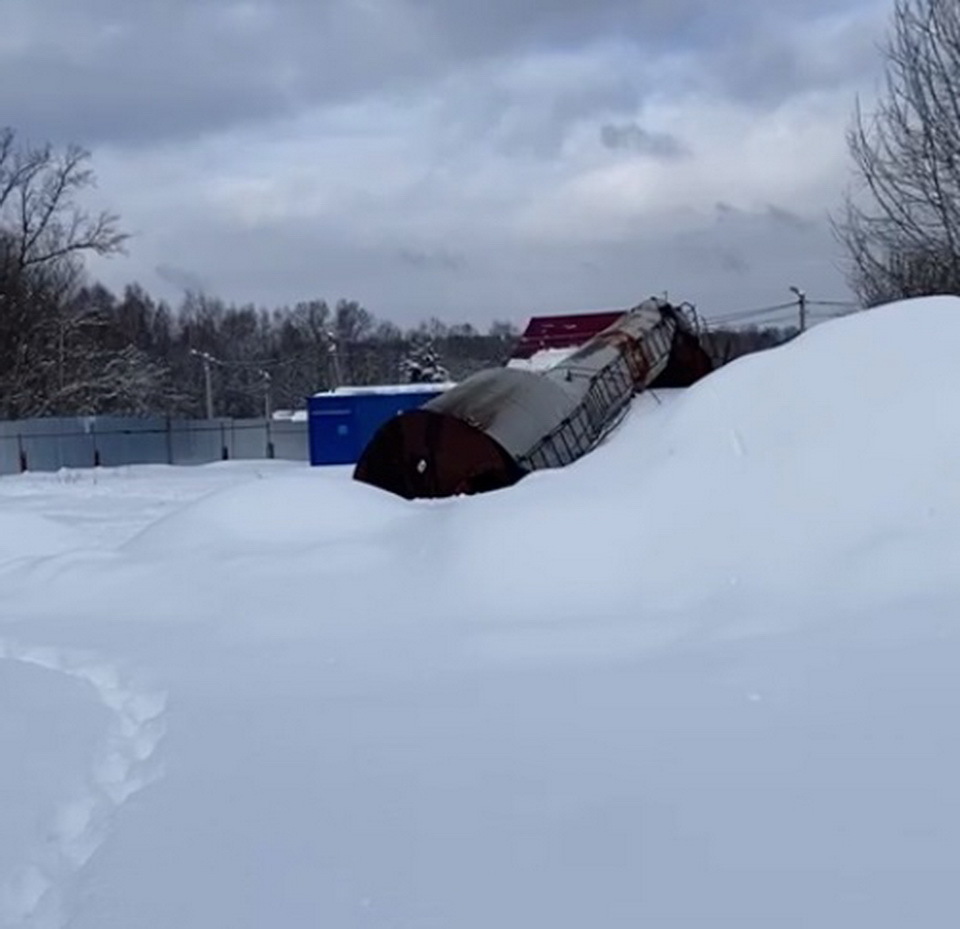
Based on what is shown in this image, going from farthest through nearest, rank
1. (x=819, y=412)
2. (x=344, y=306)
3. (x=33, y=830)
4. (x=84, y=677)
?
(x=344, y=306)
(x=819, y=412)
(x=84, y=677)
(x=33, y=830)

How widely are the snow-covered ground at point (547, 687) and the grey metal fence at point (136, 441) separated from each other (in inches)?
988

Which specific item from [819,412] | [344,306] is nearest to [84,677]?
[819,412]

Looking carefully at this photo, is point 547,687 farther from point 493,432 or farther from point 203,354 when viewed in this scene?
point 203,354

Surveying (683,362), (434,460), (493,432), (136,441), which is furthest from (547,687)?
(136,441)

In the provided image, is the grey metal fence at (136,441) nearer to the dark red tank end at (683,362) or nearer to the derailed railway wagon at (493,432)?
the dark red tank end at (683,362)

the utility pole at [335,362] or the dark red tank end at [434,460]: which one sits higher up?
the utility pole at [335,362]

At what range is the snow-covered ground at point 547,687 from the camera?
3.36m

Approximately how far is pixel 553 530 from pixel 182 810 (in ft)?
13.5

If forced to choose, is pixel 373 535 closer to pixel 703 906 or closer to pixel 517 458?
pixel 517 458

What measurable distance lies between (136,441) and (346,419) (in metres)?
8.56

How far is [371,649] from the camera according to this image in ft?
20.9

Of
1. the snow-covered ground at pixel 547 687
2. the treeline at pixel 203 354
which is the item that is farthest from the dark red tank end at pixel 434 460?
the treeline at pixel 203 354

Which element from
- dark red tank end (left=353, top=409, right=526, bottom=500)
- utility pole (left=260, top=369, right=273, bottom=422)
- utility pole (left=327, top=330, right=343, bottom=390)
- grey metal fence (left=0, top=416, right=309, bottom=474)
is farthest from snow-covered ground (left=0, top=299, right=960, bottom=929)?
utility pole (left=260, top=369, right=273, bottom=422)

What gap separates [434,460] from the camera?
11797 millimetres
